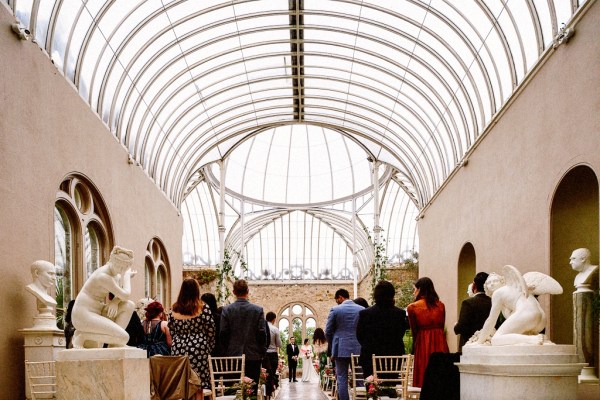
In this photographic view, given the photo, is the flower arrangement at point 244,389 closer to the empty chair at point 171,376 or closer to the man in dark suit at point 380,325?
the empty chair at point 171,376

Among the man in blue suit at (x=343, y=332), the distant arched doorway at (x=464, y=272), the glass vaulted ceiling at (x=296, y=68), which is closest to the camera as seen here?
the man in blue suit at (x=343, y=332)

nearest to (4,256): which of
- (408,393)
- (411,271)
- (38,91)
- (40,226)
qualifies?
(40,226)

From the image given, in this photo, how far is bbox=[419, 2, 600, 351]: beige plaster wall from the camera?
9.76 metres

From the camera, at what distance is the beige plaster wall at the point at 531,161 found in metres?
9.76

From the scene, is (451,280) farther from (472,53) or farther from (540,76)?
(540,76)

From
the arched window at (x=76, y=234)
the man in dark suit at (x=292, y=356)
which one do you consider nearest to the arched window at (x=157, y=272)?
the arched window at (x=76, y=234)

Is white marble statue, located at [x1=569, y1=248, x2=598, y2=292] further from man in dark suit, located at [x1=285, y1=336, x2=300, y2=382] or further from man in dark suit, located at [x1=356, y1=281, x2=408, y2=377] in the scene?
man in dark suit, located at [x1=285, y1=336, x2=300, y2=382]

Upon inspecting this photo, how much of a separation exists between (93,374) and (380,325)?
3.98 meters

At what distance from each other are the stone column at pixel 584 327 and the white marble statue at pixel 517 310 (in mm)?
2399

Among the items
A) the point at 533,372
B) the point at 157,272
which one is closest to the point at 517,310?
the point at 533,372

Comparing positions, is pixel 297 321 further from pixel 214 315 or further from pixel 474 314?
pixel 474 314

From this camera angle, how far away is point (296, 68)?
71.4 feet

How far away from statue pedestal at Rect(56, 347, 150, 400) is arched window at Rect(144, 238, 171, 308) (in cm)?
1278

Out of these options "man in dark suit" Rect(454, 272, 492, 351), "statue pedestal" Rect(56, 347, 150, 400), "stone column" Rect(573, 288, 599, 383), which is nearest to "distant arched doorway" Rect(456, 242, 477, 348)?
"stone column" Rect(573, 288, 599, 383)
